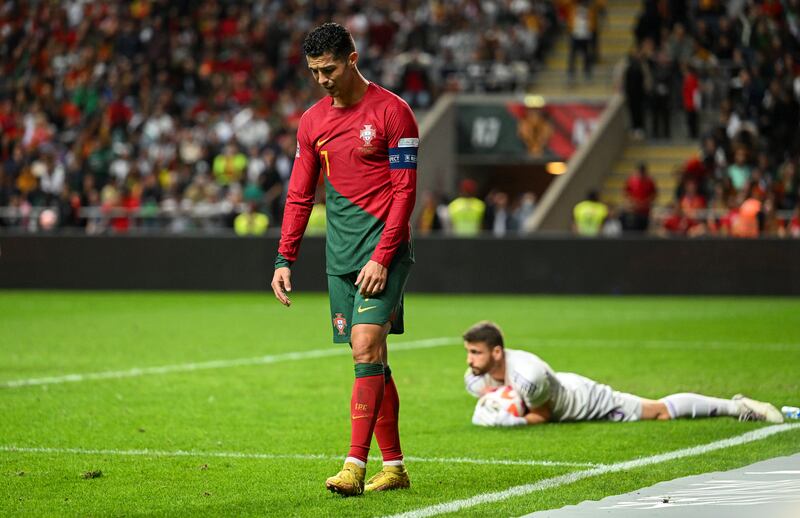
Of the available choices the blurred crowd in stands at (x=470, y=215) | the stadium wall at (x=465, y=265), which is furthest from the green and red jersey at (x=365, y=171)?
the blurred crowd in stands at (x=470, y=215)

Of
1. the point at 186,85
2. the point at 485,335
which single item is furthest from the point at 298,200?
the point at 186,85

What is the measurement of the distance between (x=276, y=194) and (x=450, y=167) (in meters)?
5.46

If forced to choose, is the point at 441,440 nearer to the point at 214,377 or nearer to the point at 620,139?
the point at 214,377

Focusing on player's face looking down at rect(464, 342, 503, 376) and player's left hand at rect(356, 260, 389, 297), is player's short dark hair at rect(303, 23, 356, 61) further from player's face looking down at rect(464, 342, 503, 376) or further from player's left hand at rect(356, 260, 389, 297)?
player's face looking down at rect(464, 342, 503, 376)

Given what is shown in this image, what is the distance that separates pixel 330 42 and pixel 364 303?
1220 millimetres

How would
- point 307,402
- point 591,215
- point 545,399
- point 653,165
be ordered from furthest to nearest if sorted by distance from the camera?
1. point 653,165
2. point 591,215
3. point 307,402
4. point 545,399

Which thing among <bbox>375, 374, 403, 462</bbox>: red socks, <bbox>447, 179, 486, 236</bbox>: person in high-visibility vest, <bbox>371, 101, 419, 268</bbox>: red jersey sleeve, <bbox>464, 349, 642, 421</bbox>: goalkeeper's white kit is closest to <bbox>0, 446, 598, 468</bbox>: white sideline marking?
<bbox>375, 374, 403, 462</bbox>: red socks

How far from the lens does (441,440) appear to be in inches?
357

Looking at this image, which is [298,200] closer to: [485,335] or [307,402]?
[485,335]

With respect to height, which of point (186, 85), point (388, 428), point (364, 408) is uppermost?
point (186, 85)

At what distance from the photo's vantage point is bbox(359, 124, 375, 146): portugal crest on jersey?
6.95 m

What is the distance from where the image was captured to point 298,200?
23.7 feet

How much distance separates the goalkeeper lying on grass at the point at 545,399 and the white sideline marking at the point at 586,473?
0.57 m

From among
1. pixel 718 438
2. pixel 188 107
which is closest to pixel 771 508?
pixel 718 438
